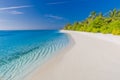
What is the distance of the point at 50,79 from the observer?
4.53 meters

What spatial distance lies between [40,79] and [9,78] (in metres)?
1.11

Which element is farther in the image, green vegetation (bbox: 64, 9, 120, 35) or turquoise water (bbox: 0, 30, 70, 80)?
green vegetation (bbox: 64, 9, 120, 35)

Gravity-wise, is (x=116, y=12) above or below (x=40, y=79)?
above

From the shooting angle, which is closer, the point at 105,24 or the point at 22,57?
the point at 22,57

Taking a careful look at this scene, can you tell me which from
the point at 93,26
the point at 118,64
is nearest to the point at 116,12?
the point at 93,26

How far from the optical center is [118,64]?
5.99 metres

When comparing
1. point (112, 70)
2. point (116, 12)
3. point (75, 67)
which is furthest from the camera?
point (116, 12)

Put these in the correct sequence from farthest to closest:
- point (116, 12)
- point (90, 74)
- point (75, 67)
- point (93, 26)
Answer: point (116, 12) → point (93, 26) → point (75, 67) → point (90, 74)

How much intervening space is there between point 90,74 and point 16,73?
8.62ft

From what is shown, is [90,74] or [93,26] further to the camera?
[93,26]

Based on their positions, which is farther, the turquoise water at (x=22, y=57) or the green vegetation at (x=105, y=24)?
the green vegetation at (x=105, y=24)

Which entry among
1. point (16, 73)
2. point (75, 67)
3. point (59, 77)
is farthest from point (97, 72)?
point (16, 73)

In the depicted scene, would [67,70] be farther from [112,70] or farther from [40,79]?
[112,70]

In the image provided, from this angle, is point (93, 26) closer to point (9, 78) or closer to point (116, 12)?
point (116, 12)
